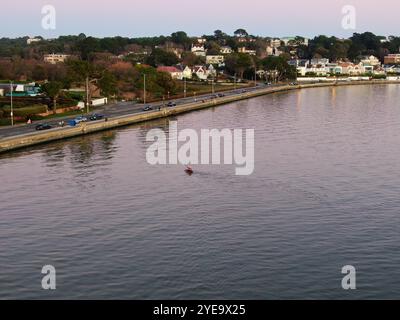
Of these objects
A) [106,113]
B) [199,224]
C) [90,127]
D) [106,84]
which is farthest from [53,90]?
[199,224]

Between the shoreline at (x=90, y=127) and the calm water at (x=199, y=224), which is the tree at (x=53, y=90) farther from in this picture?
the calm water at (x=199, y=224)

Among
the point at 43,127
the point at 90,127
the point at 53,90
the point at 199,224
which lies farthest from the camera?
the point at 53,90

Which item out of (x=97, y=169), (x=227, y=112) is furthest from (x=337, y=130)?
(x=97, y=169)

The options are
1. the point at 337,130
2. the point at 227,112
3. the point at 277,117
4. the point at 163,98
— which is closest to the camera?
the point at 337,130

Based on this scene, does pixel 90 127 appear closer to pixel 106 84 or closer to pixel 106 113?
pixel 106 113

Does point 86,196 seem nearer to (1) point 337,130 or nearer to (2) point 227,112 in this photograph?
(1) point 337,130

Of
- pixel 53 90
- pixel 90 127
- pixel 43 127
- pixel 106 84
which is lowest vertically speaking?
pixel 90 127

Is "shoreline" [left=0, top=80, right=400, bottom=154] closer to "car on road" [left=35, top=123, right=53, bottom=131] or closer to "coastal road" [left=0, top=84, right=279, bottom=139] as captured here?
Answer: "car on road" [left=35, top=123, right=53, bottom=131]

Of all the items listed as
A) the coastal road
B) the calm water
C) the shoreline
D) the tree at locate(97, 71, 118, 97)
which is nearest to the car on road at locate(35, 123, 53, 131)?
the coastal road
